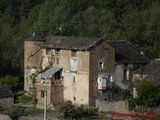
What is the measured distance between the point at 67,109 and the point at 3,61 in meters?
18.0

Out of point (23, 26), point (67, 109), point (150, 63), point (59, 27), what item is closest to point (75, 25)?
point (59, 27)

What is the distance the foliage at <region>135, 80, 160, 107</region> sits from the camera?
183ft

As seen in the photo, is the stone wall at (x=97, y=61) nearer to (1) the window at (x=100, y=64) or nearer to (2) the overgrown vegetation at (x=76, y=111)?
(1) the window at (x=100, y=64)

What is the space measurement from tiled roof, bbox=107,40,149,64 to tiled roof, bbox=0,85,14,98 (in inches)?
361

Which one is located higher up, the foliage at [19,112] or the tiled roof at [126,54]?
the tiled roof at [126,54]

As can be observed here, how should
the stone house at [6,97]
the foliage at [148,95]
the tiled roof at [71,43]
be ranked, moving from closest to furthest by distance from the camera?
the foliage at [148,95], the tiled roof at [71,43], the stone house at [6,97]

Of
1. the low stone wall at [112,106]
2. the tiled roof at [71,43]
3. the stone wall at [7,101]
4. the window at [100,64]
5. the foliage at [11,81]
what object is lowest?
the low stone wall at [112,106]

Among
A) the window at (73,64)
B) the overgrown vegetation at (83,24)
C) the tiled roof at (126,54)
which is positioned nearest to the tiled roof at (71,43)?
the window at (73,64)

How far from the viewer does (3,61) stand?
73.2m

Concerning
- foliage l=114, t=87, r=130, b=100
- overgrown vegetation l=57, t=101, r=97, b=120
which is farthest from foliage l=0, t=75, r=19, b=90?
foliage l=114, t=87, r=130, b=100

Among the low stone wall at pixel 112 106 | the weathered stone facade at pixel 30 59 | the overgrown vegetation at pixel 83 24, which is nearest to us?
the low stone wall at pixel 112 106

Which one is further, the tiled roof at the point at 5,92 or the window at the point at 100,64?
the tiled roof at the point at 5,92

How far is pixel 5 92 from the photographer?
62594 millimetres

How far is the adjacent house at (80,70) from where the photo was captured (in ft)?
200
